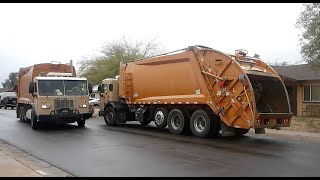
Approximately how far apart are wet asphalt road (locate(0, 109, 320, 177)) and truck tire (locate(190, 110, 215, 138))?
1.48 feet

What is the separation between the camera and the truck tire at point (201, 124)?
13.9 metres

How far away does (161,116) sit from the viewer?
54.1 ft

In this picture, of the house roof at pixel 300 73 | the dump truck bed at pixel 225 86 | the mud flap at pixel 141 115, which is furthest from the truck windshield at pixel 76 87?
the house roof at pixel 300 73

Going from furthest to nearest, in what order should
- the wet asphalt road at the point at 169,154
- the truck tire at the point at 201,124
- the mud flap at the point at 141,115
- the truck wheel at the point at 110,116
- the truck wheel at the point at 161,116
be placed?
the truck wheel at the point at 110,116 < the mud flap at the point at 141,115 < the truck wheel at the point at 161,116 < the truck tire at the point at 201,124 < the wet asphalt road at the point at 169,154

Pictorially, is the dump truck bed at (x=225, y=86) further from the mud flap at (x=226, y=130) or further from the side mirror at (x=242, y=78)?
the mud flap at (x=226, y=130)

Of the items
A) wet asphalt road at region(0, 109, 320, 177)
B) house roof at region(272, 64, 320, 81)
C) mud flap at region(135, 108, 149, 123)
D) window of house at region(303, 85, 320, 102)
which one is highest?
house roof at region(272, 64, 320, 81)

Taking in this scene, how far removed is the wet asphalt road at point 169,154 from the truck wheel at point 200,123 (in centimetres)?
45

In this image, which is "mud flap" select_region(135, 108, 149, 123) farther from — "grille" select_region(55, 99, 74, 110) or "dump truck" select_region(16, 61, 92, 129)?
"grille" select_region(55, 99, 74, 110)

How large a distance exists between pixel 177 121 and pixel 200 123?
4.47 ft

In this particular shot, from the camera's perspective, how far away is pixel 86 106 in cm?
1800

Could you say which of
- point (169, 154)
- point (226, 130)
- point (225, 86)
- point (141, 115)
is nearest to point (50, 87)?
point (141, 115)

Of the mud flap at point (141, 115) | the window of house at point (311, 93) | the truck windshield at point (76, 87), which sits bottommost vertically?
the mud flap at point (141, 115)

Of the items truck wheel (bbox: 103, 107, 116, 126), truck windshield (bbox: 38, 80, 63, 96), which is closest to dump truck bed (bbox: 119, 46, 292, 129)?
truck wheel (bbox: 103, 107, 116, 126)

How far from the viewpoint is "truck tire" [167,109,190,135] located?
49.5 feet
